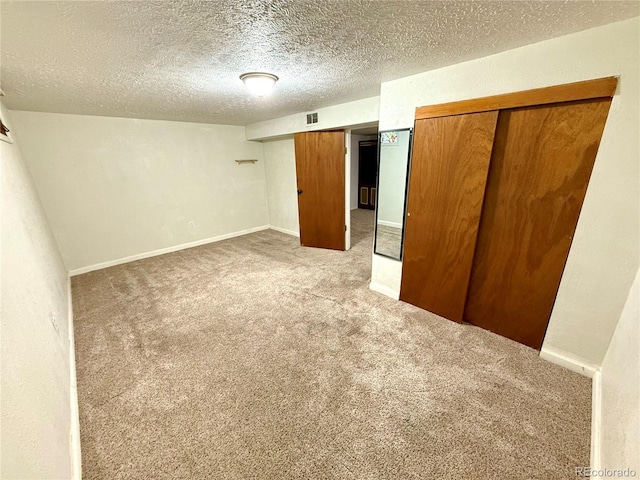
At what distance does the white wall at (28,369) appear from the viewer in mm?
743

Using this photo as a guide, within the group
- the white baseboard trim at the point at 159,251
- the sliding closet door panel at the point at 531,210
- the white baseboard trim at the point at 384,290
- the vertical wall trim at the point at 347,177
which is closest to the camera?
the sliding closet door panel at the point at 531,210

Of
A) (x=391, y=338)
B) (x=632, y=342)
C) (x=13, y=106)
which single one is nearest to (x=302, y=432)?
(x=391, y=338)

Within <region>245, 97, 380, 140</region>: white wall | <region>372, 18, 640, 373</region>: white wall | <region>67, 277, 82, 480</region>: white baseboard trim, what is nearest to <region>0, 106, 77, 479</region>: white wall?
<region>67, 277, 82, 480</region>: white baseboard trim

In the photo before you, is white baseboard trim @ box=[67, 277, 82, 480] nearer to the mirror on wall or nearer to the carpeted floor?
the carpeted floor

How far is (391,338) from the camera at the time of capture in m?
1.99

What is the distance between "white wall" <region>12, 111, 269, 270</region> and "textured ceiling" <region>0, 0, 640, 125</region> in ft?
2.89

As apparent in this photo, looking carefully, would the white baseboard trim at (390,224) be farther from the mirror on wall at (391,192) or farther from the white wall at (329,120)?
the white wall at (329,120)

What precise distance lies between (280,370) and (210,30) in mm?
2044

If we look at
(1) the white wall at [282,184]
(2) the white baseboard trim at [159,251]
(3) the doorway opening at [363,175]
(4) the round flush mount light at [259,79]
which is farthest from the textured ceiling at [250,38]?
(3) the doorway opening at [363,175]

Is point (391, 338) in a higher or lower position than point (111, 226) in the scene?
lower

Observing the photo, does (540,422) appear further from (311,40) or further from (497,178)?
(311,40)

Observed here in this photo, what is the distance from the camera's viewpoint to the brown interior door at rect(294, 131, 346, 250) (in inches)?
139

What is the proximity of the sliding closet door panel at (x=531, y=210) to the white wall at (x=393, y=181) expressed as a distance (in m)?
0.77

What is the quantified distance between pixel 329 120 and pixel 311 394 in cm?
306
